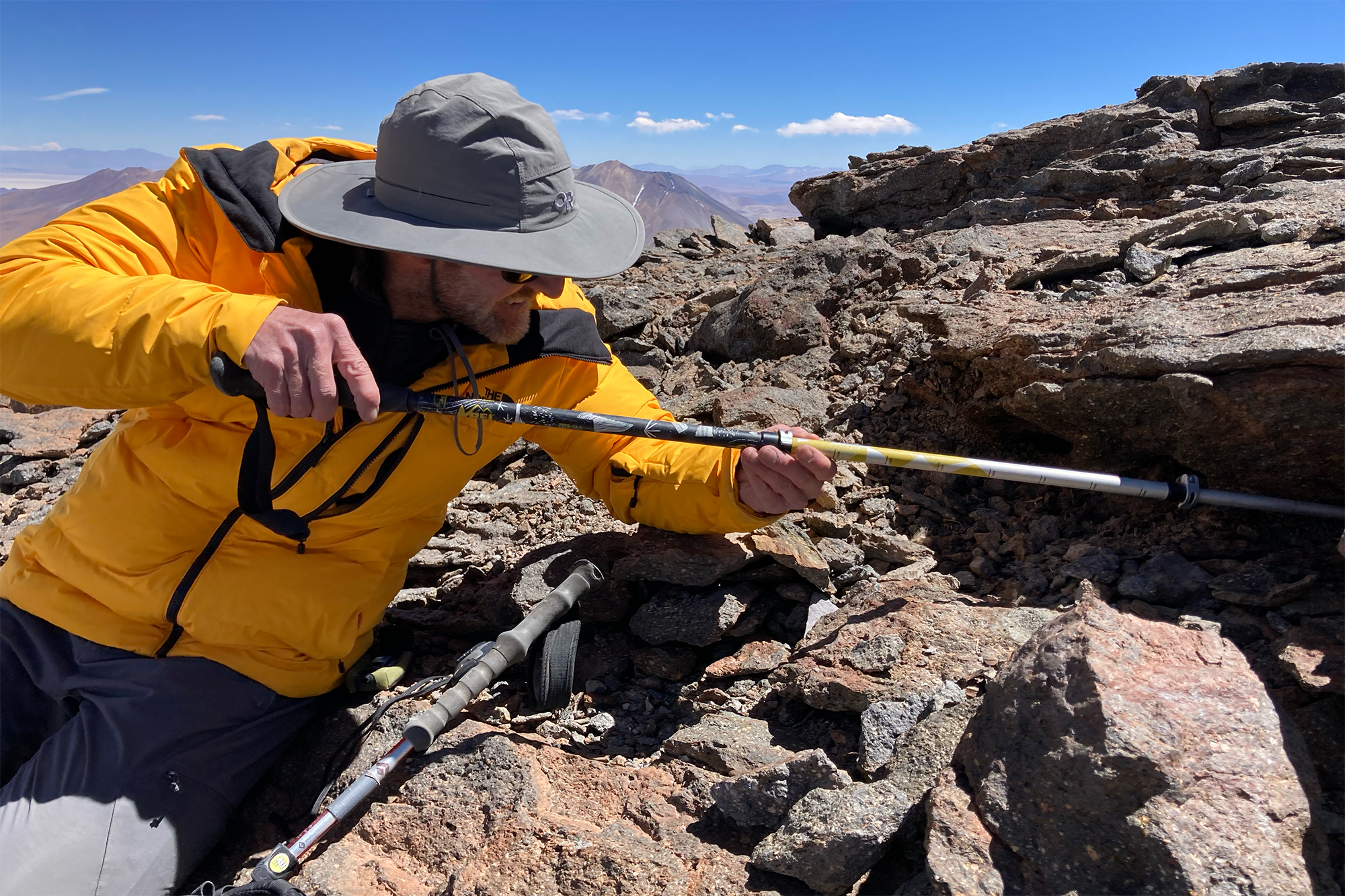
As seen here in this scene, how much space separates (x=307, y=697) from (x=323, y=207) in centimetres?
216

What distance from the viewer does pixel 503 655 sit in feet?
11.4

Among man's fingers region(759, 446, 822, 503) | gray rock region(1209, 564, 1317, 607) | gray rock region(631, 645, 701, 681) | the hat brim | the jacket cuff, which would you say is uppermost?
the hat brim

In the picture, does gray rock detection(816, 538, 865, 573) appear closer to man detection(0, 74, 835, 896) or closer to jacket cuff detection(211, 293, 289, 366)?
man detection(0, 74, 835, 896)

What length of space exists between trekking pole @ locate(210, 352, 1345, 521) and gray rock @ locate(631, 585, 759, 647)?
0.80 m

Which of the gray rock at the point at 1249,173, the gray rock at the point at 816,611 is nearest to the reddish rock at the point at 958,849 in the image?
the gray rock at the point at 816,611

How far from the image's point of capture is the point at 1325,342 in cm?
311

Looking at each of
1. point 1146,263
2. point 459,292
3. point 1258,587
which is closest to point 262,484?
point 459,292

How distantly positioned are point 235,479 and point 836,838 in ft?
8.81

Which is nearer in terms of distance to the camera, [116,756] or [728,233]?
[116,756]

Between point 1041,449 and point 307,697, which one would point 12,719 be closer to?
point 307,697

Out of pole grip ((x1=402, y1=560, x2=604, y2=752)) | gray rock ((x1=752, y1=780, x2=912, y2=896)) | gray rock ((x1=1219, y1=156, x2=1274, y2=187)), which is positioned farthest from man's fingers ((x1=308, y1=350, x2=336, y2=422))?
gray rock ((x1=1219, y1=156, x2=1274, y2=187))

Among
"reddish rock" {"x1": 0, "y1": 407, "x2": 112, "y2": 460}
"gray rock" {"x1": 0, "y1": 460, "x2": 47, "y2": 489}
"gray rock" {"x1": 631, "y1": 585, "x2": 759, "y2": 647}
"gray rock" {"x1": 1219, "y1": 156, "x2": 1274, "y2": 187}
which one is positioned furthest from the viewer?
"reddish rock" {"x1": 0, "y1": 407, "x2": 112, "y2": 460}

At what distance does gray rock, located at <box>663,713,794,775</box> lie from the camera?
9.91 ft

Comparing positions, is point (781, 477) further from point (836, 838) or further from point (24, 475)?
point (24, 475)
